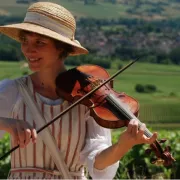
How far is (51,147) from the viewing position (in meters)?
3.03

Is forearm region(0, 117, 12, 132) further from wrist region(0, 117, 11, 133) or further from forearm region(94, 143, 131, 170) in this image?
forearm region(94, 143, 131, 170)

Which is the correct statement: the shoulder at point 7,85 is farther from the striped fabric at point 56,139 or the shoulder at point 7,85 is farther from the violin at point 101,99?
the violin at point 101,99

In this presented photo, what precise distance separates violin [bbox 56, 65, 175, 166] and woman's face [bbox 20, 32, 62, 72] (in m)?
0.13

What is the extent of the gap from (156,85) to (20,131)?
30.2 m

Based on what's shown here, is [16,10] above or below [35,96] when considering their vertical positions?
below

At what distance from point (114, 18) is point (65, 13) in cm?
4026

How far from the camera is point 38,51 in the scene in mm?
3043

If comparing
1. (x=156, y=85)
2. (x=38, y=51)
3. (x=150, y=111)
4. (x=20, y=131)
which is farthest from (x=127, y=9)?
(x=20, y=131)

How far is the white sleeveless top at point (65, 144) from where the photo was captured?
3.06 metres

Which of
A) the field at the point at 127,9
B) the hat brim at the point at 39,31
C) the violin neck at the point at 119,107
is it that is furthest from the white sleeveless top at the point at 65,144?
the field at the point at 127,9

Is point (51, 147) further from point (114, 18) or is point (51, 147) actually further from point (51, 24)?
point (114, 18)

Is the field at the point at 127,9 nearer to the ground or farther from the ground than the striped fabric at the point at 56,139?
nearer to the ground

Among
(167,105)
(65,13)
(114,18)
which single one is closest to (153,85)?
(167,105)

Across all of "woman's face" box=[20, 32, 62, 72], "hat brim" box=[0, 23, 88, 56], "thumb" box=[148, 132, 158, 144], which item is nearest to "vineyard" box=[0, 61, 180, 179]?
"hat brim" box=[0, 23, 88, 56]
